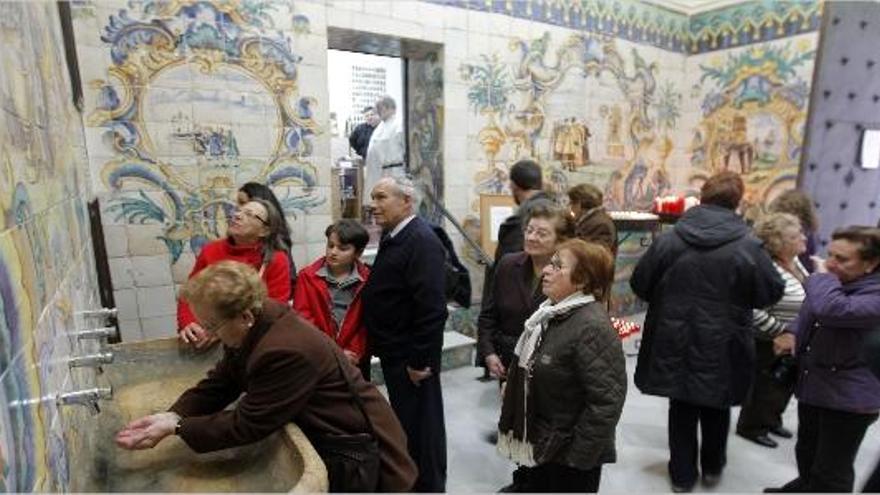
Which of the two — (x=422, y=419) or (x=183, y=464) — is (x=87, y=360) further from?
(x=422, y=419)

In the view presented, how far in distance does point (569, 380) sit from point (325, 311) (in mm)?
1261

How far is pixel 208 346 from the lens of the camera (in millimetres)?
2242

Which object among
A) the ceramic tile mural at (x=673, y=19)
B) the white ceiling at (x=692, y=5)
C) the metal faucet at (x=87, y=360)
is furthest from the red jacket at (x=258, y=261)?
the white ceiling at (x=692, y=5)

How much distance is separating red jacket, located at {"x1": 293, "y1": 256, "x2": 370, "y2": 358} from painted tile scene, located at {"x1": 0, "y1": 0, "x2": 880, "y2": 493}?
0.04 ft

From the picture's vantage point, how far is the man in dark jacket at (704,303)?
2.56 metres

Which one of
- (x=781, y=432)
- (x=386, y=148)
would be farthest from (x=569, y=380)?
(x=386, y=148)

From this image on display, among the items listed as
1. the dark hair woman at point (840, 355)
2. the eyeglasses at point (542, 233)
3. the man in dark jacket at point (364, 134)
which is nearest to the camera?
the dark hair woman at point (840, 355)

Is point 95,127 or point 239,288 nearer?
point 239,288

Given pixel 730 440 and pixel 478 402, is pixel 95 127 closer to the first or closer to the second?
pixel 478 402

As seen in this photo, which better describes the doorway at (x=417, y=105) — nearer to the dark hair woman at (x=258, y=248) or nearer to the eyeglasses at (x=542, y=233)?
the dark hair woman at (x=258, y=248)

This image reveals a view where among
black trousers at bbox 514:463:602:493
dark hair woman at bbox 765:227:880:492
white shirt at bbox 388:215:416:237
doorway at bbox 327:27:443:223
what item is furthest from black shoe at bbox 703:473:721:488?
doorway at bbox 327:27:443:223

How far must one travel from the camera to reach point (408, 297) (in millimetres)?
2576

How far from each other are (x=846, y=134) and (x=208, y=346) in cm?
484

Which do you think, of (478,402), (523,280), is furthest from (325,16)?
(478,402)
